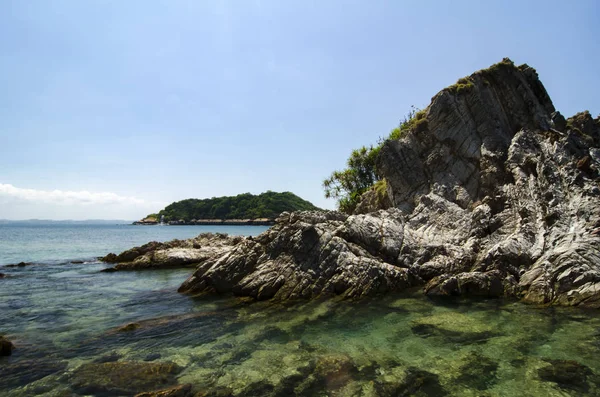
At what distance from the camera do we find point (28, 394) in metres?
11.0

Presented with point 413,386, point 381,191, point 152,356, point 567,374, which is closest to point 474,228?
point 567,374

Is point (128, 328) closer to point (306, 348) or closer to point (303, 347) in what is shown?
point (303, 347)

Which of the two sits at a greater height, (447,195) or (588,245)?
(447,195)

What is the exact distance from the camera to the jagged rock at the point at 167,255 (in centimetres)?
4191

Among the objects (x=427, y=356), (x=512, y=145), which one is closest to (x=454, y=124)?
(x=512, y=145)

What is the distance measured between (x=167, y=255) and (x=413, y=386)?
39.9 meters

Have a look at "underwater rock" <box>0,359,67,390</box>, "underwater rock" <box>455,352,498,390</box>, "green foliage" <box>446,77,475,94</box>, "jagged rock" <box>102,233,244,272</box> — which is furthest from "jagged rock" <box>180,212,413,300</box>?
"green foliage" <box>446,77,475,94</box>

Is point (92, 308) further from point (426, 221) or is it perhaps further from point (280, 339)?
point (426, 221)

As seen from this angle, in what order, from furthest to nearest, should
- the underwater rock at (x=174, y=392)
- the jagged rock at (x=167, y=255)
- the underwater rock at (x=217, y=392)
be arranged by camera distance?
the jagged rock at (x=167, y=255)
the underwater rock at (x=217, y=392)
the underwater rock at (x=174, y=392)

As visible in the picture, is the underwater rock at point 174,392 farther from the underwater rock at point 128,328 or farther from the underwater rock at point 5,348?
the underwater rock at point 5,348

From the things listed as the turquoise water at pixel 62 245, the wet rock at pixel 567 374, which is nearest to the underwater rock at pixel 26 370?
the wet rock at pixel 567 374

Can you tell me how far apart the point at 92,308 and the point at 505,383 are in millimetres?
24679

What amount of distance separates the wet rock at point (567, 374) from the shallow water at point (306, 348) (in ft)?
0.13

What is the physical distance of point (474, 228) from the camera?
95.6 feet
